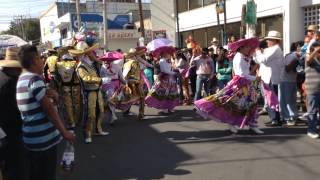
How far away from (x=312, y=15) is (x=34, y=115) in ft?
46.2

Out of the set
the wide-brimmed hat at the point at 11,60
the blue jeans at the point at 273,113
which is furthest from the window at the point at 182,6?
the wide-brimmed hat at the point at 11,60

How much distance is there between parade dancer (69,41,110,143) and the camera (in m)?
8.02

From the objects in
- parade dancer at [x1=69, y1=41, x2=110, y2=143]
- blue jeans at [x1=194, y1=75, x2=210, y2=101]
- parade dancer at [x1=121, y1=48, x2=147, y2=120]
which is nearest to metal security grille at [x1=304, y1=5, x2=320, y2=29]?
blue jeans at [x1=194, y1=75, x2=210, y2=101]

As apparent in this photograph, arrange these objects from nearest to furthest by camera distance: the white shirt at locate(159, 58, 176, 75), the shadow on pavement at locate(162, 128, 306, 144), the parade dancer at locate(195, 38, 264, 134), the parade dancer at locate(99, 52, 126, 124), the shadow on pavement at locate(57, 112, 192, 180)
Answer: the shadow on pavement at locate(57, 112, 192, 180) → the shadow on pavement at locate(162, 128, 306, 144) → the parade dancer at locate(195, 38, 264, 134) → the parade dancer at locate(99, 52, 126, 124) → the white shirt at locate(159, 58, 176, 75)

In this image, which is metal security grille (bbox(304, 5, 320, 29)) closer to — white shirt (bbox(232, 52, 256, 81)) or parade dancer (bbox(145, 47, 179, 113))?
parade dancer (bbox(145, 47, 179, 113))

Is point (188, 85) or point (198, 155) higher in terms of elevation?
point (188, 85)

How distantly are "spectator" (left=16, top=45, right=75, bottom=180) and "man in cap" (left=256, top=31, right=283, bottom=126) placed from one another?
540 cm

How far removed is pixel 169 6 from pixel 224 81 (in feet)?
50.6

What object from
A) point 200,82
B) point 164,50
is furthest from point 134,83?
Answer: point 200,82

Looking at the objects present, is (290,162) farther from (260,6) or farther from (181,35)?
(181,35)

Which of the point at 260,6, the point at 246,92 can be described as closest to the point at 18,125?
the point at 246,92

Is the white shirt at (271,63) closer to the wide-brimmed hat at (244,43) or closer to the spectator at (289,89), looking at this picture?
the spectator at (289,89)

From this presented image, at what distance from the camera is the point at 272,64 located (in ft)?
28.1

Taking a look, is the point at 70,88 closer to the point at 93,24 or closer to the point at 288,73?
the point at 288,73
